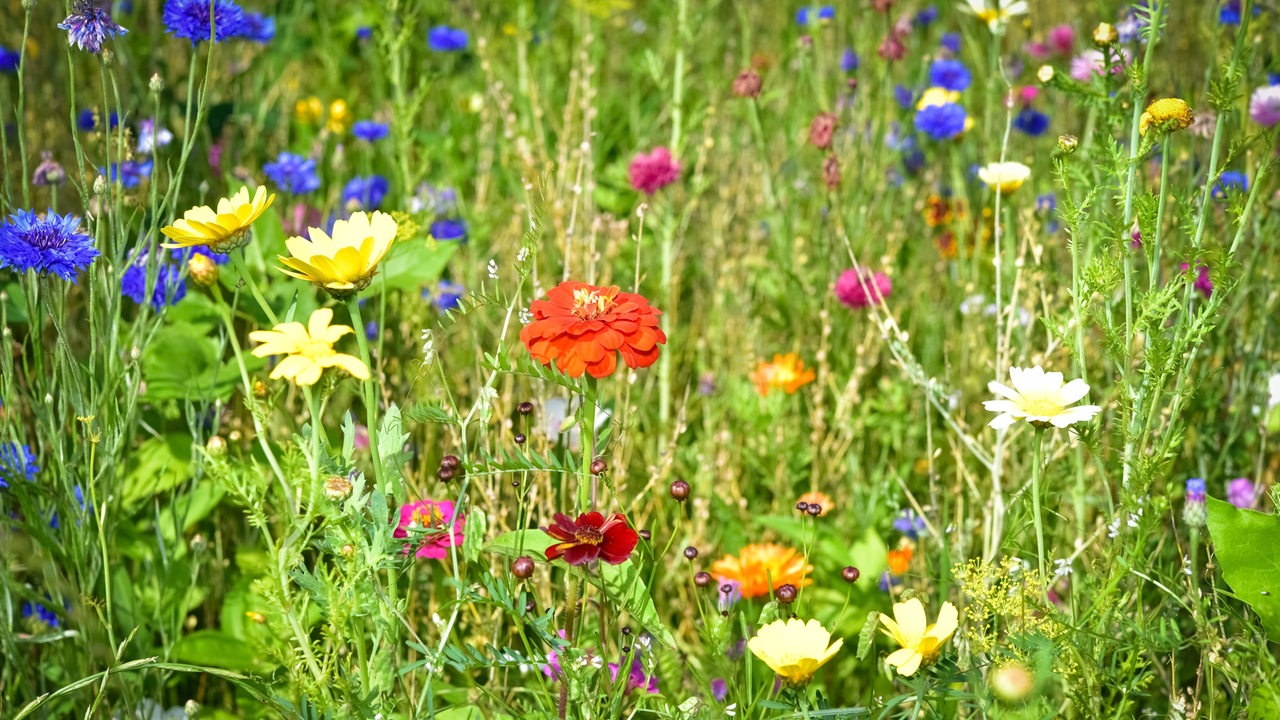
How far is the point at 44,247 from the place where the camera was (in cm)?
120

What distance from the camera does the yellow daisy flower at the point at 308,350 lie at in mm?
928

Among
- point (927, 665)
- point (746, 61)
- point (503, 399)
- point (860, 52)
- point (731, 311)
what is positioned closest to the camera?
point (927, 665)

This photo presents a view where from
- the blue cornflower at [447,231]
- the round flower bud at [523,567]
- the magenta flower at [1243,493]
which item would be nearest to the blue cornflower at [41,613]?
the round flower bud at [523,567]

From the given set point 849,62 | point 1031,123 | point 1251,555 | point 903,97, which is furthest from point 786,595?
point 903,97

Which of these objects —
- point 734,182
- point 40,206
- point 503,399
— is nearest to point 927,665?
point 503,399

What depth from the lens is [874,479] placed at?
186cm

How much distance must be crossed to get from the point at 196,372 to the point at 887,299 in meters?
1.32

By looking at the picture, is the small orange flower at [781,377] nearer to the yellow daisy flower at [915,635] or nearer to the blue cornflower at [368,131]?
the yellow daisy flower at [915,635]

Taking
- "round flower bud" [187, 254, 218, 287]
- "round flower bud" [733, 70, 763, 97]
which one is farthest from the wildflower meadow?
"round flower bud" [733, 70, 763, 97]

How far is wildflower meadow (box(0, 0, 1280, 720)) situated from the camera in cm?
107

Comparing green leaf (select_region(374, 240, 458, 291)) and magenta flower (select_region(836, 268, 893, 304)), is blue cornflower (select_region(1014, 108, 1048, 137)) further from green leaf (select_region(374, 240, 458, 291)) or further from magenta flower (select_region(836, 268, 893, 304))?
green leaf (select_region(374, 240, 458, 291))

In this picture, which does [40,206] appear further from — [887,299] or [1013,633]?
[1013,633]

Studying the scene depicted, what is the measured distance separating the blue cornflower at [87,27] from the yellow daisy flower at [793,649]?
3.07 ft

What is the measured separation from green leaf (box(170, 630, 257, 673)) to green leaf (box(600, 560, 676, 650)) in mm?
545
